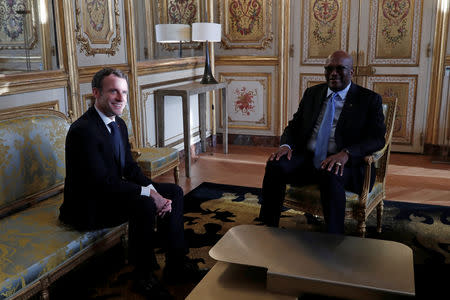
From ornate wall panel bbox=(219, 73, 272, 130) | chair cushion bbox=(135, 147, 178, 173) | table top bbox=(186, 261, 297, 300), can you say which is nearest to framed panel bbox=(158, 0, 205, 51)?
ornate wall panel bbox=(219, 73, 272, 130)

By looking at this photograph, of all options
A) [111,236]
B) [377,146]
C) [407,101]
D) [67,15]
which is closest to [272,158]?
[377,146]

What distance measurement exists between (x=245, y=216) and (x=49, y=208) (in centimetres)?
126

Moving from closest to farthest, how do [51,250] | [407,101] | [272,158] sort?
[51,250]
[272,158]
[407,101]

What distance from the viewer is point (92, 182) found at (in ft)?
5.96

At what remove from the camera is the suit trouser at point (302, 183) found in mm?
2121

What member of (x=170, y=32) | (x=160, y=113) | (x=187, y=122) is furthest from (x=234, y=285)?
(x=170, y=32)

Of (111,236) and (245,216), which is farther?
(245,216)

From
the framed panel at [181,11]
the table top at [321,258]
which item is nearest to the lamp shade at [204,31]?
the framed panel at [181,11]

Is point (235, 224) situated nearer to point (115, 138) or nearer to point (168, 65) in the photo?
point (115, 138)

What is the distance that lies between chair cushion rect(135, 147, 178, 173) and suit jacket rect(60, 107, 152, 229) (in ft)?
3.03

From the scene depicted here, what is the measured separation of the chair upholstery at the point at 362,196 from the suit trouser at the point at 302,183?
51 millimetres

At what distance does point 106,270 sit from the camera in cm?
215

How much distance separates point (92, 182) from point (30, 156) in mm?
455

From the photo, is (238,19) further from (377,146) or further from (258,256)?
(258,256)
